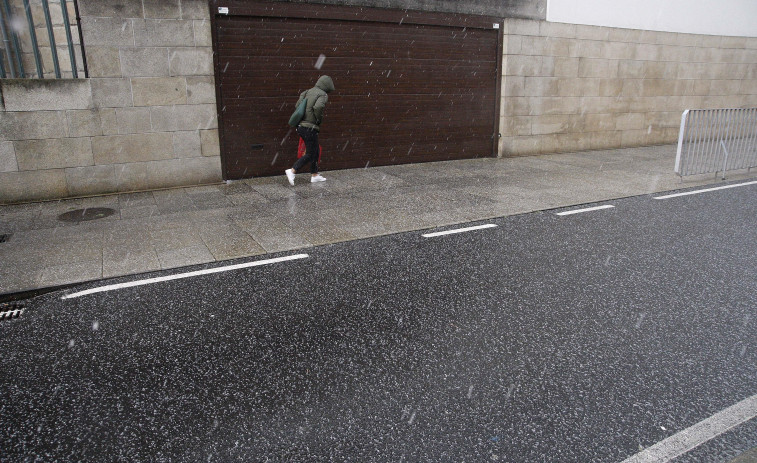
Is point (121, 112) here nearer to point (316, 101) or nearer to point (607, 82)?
point (316, 101)

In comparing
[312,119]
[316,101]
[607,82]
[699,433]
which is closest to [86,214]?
[312,119]

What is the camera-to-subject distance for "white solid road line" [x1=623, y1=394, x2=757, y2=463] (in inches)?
108

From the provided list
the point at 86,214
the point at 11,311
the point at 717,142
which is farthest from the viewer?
the point at 717,142

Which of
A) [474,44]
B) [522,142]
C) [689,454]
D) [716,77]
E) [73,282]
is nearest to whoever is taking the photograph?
[689,454]

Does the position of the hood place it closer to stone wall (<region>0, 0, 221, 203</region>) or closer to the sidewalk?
the sidewalk

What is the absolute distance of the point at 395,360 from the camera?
12.2 feet

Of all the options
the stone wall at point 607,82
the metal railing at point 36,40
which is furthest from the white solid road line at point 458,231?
the stone wall at point 607,82

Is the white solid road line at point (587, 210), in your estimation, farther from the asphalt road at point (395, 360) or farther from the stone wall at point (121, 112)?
the stone wall at point (121, 112)

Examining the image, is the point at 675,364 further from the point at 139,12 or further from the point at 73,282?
the point at 139,12

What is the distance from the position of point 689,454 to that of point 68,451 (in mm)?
3266

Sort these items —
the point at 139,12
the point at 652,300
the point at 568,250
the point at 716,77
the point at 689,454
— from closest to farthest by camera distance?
the point at 689,454 < the point at 652,300 < the point at 568,250 < the point at 139,12 < the point at 716,77

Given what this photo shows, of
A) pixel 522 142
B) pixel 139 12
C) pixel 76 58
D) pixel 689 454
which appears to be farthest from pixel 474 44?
pixel 689 454

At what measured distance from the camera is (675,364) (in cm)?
362

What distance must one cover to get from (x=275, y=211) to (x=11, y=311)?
3.77 metres
